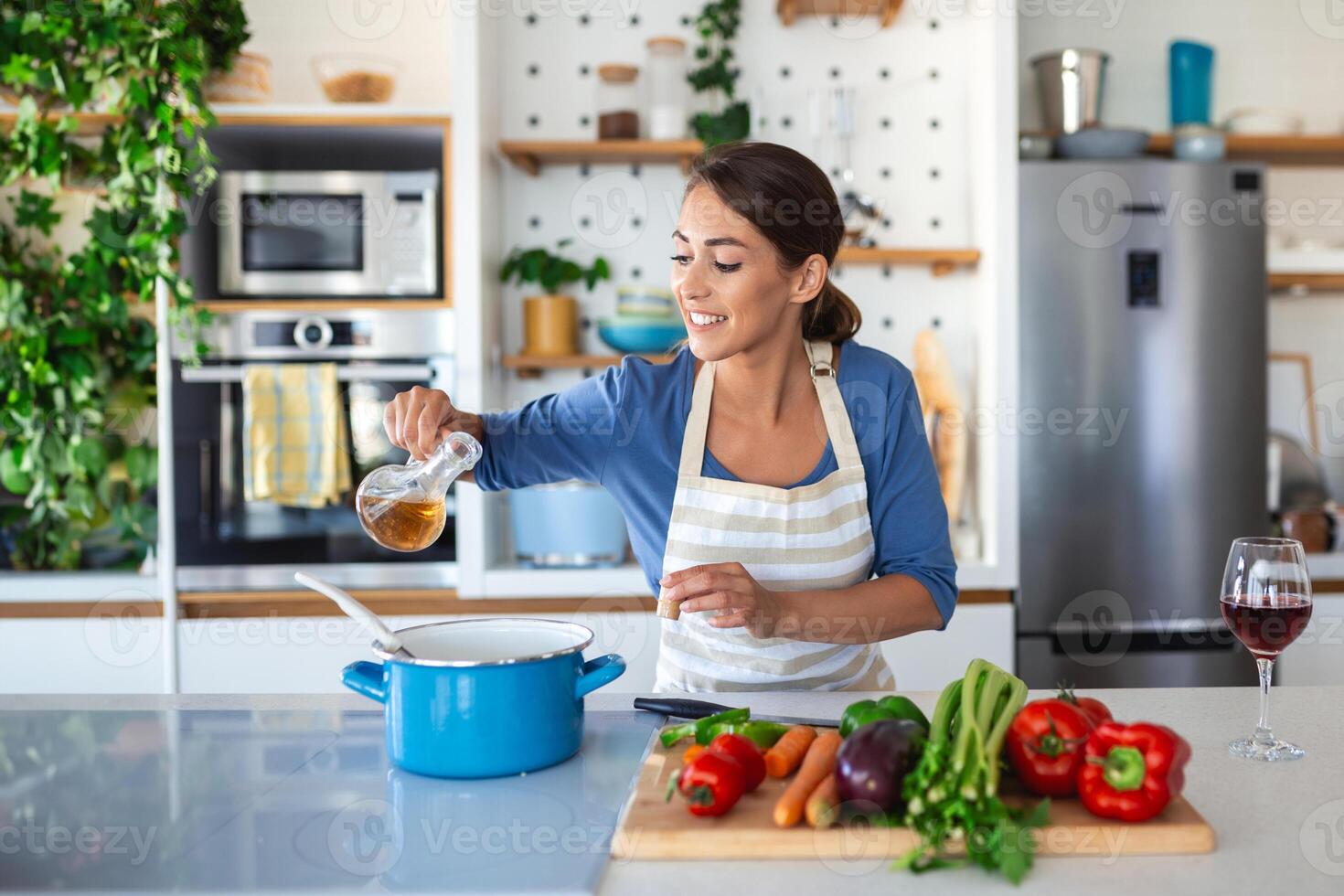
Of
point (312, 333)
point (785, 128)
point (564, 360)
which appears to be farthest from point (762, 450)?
point (785, 128)

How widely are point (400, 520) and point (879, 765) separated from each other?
560 millimetres

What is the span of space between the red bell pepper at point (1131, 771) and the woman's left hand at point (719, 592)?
0.37m

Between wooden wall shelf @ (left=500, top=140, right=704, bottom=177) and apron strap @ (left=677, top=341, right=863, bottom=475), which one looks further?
wooden wall shelf @ (left=500, top=140, right=704, bottom=177)

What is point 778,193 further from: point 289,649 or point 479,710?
point 289,649

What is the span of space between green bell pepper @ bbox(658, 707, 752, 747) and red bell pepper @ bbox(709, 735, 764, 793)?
83 mm

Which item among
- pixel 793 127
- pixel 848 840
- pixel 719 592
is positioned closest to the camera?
pixel 848 840

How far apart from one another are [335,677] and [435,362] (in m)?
0.75

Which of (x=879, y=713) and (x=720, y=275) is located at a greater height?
(x=720, y=275)

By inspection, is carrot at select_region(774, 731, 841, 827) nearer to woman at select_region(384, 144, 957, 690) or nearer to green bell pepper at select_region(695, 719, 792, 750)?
green bell pepper at select_region(695, 719, 792, 750)

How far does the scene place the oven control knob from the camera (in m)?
2.57

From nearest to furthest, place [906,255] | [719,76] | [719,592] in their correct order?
[719,592]
[906,255]
[719,76]

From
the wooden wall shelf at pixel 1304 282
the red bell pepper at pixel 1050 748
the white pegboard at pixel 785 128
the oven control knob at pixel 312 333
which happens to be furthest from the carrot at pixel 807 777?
the wooden wall shelf at pixel 1304 282

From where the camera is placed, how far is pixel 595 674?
1.10 meters

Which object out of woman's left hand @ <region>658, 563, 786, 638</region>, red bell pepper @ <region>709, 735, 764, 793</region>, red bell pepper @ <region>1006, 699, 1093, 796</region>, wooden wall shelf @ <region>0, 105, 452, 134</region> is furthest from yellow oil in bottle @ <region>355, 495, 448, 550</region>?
wooden wall shelf @ <region>0, 105, 452, 134</region>
